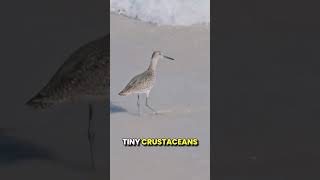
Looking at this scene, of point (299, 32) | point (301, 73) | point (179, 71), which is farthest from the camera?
point (299, 32)

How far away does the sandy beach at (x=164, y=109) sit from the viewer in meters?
10.0

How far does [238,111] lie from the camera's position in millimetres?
13008
